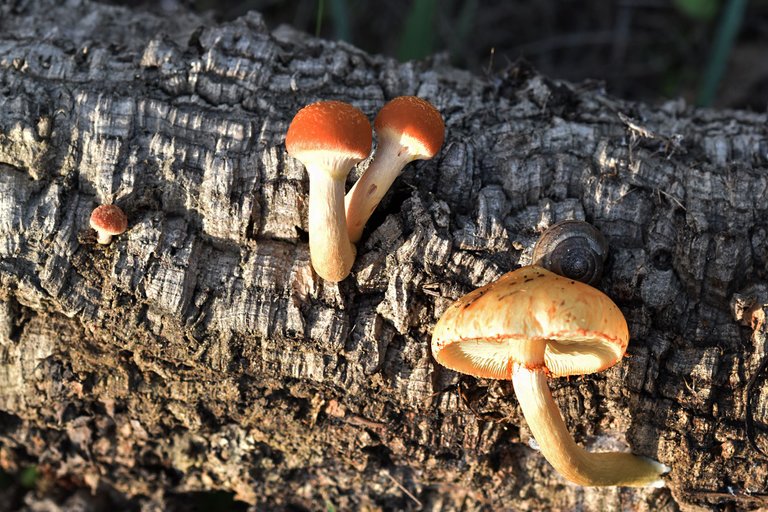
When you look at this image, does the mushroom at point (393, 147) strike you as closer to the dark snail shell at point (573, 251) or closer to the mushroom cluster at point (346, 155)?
the mushroom cluster at point (346, 155)

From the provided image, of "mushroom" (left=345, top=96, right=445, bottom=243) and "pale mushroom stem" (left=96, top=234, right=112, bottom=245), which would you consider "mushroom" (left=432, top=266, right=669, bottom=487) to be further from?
"pale mushroom stem" (left=96, top=234, right=112, bottom=245)

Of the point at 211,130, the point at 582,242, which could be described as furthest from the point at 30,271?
the point at 582,242

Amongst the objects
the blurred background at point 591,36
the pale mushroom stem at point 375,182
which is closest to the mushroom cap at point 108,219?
the pale mushroom stem at point 375,182

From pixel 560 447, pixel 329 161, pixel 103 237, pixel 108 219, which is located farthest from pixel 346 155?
pixel 560 447

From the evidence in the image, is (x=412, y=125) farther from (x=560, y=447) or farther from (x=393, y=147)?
(x=560, y=447)

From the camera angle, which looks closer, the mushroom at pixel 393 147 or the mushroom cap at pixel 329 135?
the mushroom cap at pixel 329 135

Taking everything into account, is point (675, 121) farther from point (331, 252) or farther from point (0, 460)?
point (0, 460)

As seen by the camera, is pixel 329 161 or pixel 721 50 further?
pixel 721 50

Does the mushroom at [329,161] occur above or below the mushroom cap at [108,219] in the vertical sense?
above
